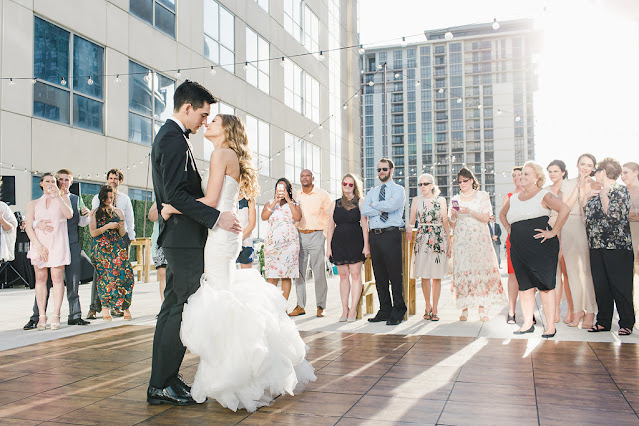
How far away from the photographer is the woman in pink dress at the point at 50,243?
601 centimetres

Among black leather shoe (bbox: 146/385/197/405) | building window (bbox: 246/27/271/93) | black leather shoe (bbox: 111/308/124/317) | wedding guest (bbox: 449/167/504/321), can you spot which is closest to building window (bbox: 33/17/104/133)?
black leather shoe (bbox: 111/308/124/317)

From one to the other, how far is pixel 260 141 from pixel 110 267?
1623cm

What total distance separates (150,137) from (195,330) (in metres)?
14.0

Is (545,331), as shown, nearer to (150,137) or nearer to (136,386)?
(136,386)

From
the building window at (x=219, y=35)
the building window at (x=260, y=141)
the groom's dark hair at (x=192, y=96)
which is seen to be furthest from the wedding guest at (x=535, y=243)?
the building window at (x=260, y=141)

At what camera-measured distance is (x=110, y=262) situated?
666 centimetres

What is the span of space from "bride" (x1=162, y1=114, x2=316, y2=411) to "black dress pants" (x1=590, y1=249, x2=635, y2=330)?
3297mm

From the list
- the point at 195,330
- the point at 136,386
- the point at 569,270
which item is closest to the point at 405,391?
the point at 195,330

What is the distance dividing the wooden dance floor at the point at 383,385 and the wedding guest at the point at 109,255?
1.37 meters

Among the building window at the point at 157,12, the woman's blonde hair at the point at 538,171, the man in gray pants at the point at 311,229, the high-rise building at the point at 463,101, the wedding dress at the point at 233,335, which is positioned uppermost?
the high-rise building at the point at 463,101

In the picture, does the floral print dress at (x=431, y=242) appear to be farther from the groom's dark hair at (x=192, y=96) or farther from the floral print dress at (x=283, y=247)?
the groom's dark hair at (x=192, y=96)

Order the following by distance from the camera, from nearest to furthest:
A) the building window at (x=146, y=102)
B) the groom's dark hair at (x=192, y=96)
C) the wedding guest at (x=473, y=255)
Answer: the groom's dark hair at (x=192, y=96) < the wedding guest at (x=473, y=255) < the building window at (x=146, y=102)

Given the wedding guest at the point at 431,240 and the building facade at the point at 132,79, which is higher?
the building facade at the point at 132,79

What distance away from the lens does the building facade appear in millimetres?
12141
